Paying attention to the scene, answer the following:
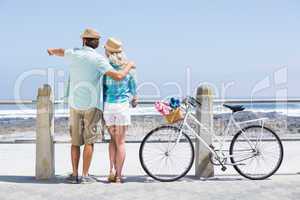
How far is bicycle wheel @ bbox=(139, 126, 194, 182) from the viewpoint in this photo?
614cm

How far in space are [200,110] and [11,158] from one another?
162 inches

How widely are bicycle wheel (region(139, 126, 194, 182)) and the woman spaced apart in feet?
1.10

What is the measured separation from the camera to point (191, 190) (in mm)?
5473

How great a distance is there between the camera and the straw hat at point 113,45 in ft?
19.3

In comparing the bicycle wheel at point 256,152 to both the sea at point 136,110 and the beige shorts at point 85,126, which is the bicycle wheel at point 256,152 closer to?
the beige shorts at point 85,126

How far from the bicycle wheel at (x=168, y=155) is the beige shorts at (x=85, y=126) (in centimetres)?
63

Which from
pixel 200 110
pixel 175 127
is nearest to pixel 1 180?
pixel 175 127

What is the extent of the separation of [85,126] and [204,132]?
151 centimetres

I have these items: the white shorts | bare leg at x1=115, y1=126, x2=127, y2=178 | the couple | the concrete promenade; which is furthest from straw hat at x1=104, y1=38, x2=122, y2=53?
the concrete promenade

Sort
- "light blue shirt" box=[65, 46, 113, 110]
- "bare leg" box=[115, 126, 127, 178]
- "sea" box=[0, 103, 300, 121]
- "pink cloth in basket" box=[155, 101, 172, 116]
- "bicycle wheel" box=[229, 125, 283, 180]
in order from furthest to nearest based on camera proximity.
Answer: "sea" box=[0, 103, 300, 121], "bicycle wheel" box=[229, 125, 283, 180], "pink cloth in basket" box=[155, 101, 172, 116], "bare leg" box=[115, 126, 127, 178], "light blue shirt" box=[65, 46, 113, 110]

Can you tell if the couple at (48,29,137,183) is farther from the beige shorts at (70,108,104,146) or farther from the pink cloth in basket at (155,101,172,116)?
the pink cloth in basket at (155,101,172,116)

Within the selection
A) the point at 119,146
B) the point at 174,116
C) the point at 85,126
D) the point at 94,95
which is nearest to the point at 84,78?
the point at 94,95

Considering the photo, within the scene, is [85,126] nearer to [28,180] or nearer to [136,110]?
[28,180]

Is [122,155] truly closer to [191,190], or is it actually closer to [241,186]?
[191,190]
